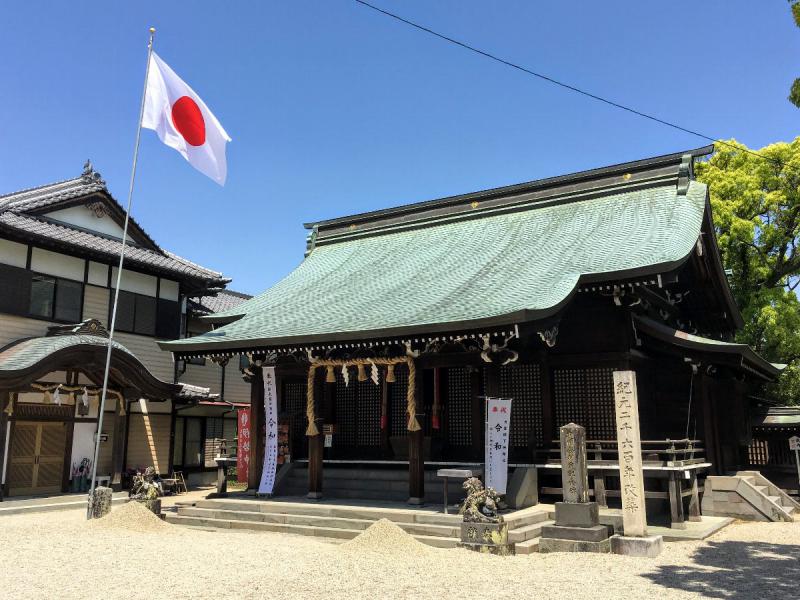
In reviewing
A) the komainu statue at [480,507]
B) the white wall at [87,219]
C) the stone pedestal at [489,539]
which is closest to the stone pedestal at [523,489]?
the komainu statue at [480,507]

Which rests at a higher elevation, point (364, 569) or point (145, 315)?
point (145, 315)

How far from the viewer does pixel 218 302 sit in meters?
30.7

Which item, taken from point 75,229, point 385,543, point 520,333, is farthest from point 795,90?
point 75,229

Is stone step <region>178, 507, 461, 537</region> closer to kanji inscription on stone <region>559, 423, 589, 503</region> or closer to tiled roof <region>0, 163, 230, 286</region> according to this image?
kanji inscription on stone <region>559, 423, 589, 503</region>

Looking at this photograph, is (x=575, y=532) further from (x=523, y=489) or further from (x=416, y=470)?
(x=416, y=470)

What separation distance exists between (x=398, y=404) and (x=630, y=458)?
753 centimetres

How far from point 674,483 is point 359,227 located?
45.0 feet

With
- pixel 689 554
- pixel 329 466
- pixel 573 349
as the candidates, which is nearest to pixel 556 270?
pixel 573 349

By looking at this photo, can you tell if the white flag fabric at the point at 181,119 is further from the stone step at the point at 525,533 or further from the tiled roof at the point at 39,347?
the stone step at the point at 525,533

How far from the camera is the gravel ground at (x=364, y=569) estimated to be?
26.4ft

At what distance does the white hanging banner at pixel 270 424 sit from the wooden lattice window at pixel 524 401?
18.3ft

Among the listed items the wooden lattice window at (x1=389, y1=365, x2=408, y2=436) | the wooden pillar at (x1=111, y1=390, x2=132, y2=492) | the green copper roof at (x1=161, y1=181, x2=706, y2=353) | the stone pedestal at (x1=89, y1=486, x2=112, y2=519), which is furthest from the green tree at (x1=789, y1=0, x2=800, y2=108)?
the wooden pillar at (x1=111, y1=390, x2=132, y2=492)

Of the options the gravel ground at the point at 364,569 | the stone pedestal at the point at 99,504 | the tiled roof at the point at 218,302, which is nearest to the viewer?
the gravel ground at the point at 364,569

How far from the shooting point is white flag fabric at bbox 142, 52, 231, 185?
612 inches
